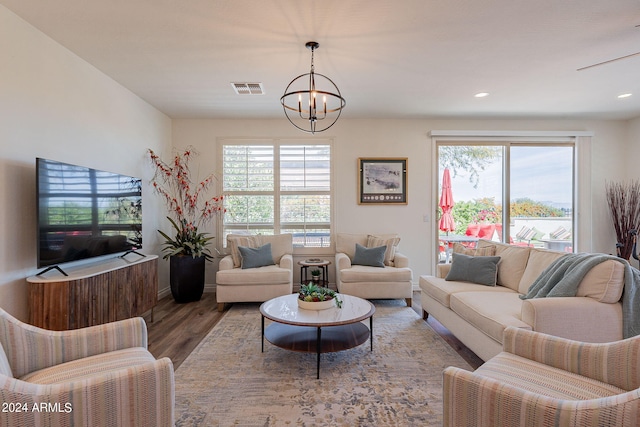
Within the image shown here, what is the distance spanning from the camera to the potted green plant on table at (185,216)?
4.13 m

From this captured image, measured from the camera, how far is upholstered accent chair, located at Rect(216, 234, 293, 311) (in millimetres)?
3854

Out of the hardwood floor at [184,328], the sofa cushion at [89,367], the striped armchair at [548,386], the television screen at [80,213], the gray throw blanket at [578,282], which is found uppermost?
the television screen at [80,213]

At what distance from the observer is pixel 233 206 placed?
4.91m

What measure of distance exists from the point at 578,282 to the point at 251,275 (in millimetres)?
3177

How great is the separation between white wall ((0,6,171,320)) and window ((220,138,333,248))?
1.77 meters

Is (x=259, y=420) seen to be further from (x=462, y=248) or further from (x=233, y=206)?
(x=233, y=206)

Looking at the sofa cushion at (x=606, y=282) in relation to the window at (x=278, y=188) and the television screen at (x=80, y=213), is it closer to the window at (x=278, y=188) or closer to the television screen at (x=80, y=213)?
the window at (x=278, y=188)

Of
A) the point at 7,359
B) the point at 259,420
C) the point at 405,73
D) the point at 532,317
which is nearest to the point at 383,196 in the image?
the point at 405,73

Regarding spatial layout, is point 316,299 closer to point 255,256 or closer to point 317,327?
point 317,327

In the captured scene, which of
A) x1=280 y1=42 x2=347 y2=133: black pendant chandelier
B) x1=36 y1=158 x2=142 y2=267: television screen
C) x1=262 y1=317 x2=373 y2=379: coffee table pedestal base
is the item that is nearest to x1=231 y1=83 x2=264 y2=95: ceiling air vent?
x1=280 y1=42 x2=347 y2=133: black pendant chandelier

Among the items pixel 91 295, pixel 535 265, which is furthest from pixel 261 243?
pixel 535 265

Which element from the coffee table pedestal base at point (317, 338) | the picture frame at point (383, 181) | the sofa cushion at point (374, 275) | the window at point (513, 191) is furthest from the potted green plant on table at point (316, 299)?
the window at point (513, 191)

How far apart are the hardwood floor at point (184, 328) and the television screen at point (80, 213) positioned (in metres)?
0.93

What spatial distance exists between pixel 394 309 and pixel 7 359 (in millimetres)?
3420
